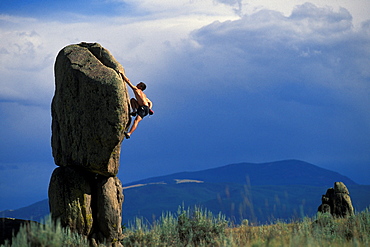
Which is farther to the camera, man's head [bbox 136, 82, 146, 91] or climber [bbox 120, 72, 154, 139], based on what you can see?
man's head [bbox 136, 82, 146, 91]

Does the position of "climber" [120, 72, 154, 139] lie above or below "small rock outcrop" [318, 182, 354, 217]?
above

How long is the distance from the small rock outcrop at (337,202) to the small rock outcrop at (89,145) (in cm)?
1232

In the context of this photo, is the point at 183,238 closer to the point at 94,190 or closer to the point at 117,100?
the point at 94,190

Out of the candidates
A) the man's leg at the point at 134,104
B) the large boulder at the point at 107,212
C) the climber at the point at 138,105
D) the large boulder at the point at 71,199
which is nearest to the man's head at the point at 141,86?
the climber at the point at 138,105

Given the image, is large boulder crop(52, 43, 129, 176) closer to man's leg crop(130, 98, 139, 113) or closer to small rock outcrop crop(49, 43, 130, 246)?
small rock outcrop crop(49, 43, 130, 246)

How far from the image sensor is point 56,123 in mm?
14523

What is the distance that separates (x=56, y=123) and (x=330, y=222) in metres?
11.3

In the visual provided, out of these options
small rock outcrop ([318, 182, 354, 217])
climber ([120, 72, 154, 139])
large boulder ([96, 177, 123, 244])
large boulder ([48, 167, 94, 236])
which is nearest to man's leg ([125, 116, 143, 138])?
climber ([120, 72, 154, 139])

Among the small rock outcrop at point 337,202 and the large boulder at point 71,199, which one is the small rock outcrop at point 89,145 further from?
the small rock outcrop at point 337,202

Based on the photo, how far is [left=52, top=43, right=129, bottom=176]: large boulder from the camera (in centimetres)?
1310

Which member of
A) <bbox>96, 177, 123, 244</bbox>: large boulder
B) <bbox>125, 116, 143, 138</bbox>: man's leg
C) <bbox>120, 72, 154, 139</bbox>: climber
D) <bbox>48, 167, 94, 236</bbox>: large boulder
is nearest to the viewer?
<bbox>48, 167, 94, 236</bbox>: large boulder

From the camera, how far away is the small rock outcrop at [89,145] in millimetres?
13148

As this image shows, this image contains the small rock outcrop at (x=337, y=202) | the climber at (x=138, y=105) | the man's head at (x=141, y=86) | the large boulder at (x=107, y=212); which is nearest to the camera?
the large boulder at (x=107, y=212)

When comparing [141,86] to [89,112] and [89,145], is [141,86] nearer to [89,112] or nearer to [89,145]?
[89,112]
